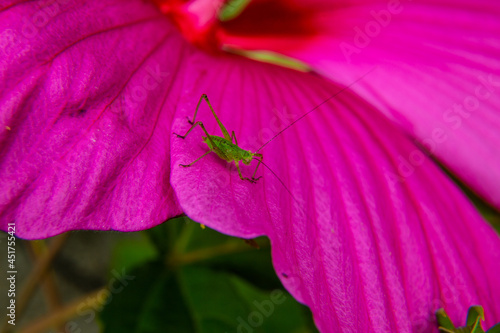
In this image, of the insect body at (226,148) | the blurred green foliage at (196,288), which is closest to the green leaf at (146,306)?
the blurred green foliage at (196,288)

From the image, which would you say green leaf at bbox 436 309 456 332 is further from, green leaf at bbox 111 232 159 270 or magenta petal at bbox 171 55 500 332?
green leaf at bbox 111 232 159 270

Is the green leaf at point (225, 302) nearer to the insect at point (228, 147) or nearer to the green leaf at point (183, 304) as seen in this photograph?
the green leaf at point (183, 304)

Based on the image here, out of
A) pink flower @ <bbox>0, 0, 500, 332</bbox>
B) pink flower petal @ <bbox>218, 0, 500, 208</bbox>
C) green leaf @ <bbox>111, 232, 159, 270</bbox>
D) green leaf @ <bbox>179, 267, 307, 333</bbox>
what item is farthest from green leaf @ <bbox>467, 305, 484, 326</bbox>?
green leaf @ <bbox>111, 232, 159, 270</bbox>

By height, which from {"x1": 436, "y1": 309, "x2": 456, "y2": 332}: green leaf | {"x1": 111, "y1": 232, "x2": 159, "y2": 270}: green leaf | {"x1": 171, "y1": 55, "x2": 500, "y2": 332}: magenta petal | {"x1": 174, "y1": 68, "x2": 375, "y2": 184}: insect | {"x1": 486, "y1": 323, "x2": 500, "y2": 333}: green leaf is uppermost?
{"x1": 111, "y1": 232, "x2": 159, "y2": 270}: green leaf

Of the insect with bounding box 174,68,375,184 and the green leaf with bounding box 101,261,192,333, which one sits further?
the green leaf with bounding box 101,261,192,333

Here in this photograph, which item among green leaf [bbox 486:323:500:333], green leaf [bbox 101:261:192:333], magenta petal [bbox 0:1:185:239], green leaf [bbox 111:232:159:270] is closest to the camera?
magenta petal [bbox 0:1:185:239]

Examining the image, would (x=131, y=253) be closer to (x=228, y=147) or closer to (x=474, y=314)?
(x=228, y=147)

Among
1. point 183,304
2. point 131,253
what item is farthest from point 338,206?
point 131,253
